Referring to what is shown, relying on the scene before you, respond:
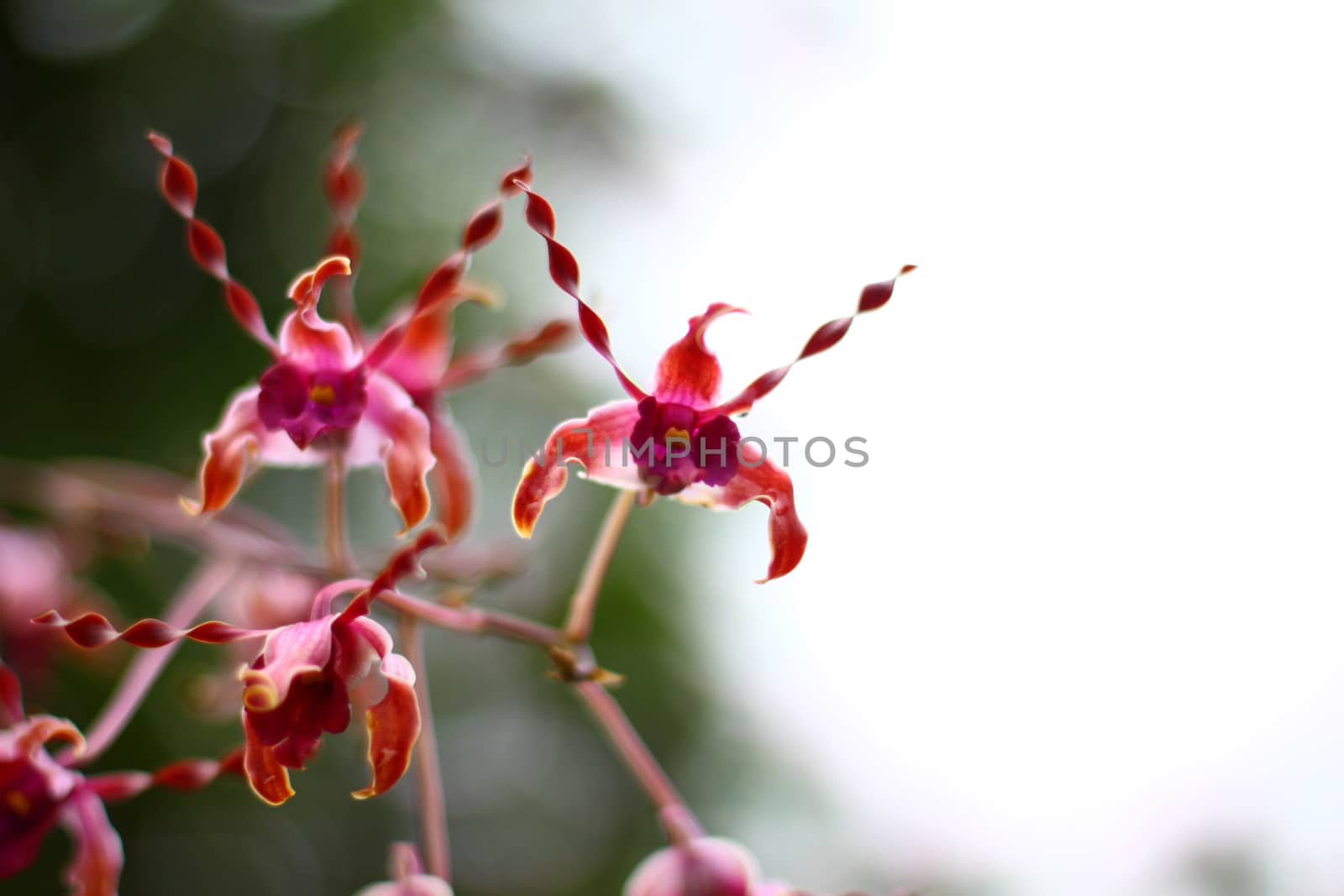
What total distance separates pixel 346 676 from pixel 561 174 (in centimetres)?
428

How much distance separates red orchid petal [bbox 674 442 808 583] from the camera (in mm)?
1151

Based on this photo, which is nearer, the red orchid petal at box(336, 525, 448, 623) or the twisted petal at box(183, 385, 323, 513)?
the red orchid petal at box(336, 525, 448, 623)

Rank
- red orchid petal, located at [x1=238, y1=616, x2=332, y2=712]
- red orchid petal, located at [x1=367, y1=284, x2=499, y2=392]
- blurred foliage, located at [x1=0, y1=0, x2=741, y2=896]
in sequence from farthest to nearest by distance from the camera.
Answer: blurred foliage, located at [x1=0, y1=0, x2=741, y2=896]
red orchid petal, located at [x1=367, y1=284, x2=499, y2=392]
red orchid petal, located at [x1=238, y1=616, x2=332, y2=712]

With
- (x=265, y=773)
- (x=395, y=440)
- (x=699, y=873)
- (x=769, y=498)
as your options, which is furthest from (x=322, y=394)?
(x=699, y=873)

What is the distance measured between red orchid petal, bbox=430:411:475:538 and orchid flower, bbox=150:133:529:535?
243 millimetres

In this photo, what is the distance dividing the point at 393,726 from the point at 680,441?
421 millimetres

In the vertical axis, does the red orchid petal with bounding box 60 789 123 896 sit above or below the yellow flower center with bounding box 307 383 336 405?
below

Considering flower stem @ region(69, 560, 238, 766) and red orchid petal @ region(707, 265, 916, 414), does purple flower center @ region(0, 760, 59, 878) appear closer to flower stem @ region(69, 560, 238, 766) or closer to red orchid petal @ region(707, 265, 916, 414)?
flower stem @ region(69, 560, 238, 766)

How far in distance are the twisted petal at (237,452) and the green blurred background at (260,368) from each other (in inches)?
95.6

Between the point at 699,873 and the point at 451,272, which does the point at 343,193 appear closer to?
the point at 451,272

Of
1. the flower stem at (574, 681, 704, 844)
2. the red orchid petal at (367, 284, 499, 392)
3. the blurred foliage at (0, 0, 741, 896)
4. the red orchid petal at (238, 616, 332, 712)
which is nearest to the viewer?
the red orchid petal at (238, 616, 332, 712)

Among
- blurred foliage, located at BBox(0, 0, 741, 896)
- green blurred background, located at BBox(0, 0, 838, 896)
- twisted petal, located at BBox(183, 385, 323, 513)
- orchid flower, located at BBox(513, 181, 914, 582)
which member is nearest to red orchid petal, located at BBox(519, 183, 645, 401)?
orchid flower, located at BBox(513, 181, 914, 582)

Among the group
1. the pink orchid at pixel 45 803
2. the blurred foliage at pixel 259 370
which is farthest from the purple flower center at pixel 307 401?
the blurred foliage at pixel 259 370

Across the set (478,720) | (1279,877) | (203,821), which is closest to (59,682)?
(203,821)
